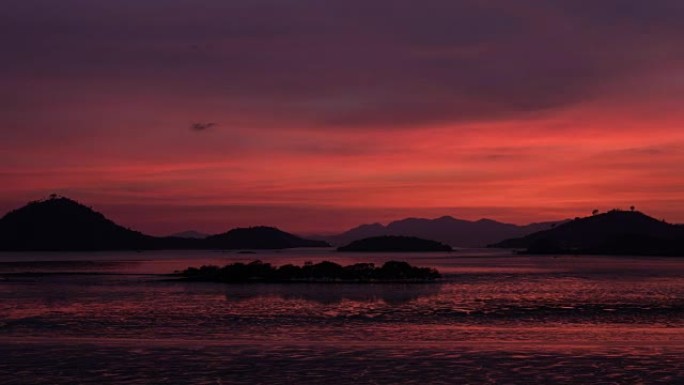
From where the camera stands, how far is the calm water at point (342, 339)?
23.5m

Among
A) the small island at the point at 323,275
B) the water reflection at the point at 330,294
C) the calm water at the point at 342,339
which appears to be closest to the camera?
the calm water at the point at 342,339

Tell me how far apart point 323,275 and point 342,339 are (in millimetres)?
61714

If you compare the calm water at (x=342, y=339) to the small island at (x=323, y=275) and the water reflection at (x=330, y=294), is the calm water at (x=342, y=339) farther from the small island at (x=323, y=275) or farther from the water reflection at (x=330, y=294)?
the small island at (x=323, y=275)

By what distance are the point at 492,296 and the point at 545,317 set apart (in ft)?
58.1

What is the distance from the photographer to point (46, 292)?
219 ft

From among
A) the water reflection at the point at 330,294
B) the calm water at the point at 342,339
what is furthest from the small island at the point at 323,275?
the calm water at the point at 342,339

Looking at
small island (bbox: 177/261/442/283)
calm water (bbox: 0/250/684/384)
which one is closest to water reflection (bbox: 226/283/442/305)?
calm water (bbox: 0/250/684/384)

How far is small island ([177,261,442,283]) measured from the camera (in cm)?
9219

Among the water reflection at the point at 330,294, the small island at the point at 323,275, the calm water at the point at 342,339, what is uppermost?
the small island at the point at 323,275

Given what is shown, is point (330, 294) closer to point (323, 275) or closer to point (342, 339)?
point (323, 275)

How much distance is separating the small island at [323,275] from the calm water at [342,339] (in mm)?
29424

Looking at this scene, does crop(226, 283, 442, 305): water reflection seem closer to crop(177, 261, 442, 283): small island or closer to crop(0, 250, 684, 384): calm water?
crop(0, 250, 684, 384): calm water

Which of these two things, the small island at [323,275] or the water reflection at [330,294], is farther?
the small island at [323,275]

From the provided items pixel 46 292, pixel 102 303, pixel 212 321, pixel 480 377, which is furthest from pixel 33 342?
pixel 46 292
